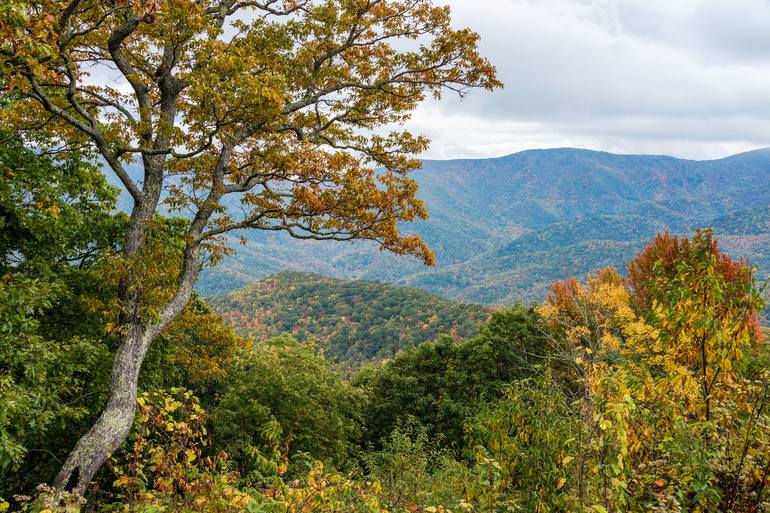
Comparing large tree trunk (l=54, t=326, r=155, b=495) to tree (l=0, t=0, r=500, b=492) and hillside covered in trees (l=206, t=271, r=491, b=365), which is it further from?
hillside covered in trees (l=206, t=271, r=491, b=365)

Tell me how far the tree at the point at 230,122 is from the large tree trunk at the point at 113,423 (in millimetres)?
20

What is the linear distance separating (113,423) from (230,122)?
19.4ft

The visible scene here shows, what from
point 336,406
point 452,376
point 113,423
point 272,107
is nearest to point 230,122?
point 272,107

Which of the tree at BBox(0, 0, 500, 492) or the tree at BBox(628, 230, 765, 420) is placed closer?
the tree at BBox(628, 230, 765, 420)

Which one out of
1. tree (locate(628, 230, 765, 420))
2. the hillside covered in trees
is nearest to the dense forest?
tree (locate(628, 230, 765, 420))

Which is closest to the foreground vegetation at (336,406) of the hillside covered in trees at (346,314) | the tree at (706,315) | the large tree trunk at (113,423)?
the tree at (706,315)

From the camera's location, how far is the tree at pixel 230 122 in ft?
26.8

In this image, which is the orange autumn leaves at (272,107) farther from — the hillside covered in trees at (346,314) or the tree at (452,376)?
the hillside covered in trees at (346,314)

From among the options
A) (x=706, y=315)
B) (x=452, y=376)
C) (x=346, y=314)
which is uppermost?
(x=706, y=315)

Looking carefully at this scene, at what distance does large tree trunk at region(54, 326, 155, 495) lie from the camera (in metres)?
7.93

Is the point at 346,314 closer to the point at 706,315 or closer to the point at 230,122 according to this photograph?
the point at 230,122

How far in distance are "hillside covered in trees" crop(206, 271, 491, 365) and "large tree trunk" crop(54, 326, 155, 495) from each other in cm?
5874

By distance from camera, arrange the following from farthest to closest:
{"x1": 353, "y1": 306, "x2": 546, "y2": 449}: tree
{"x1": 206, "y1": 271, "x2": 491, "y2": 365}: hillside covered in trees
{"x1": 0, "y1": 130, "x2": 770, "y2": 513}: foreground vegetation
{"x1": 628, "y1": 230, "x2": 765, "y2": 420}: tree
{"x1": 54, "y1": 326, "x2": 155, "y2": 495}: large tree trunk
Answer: {"x1": 206, "y1": 271, "x2": 491, "y2": 365}: hillside covered in trees < {"x1": 353, "y1": 306, "x2": 546, "y2": 449}: tree < {"x1": 54, "y1": 326, "x2": 155, "y2": 495}: large tree trunk < {"x1": 628, "y1": 230, "x2": 765, "y2": 420}: tree < {"x1": 0, "y1": 130, "x2": 770, "y2": 513}: foreground vegetation

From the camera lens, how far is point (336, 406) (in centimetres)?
1869
